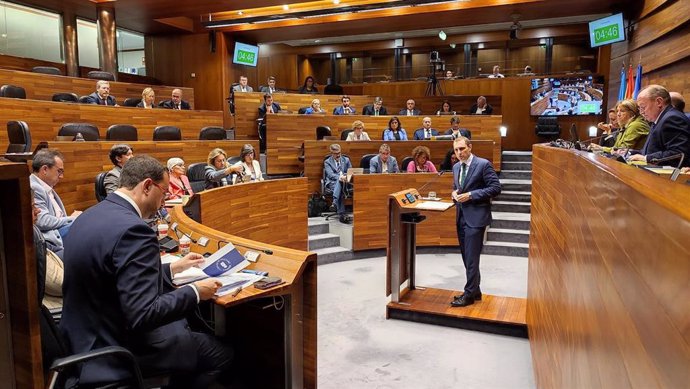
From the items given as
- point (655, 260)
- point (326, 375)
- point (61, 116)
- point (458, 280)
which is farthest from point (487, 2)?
point (655, 260)

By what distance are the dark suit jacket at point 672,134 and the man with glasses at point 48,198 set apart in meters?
3.55

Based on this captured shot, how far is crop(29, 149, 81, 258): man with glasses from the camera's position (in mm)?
3100

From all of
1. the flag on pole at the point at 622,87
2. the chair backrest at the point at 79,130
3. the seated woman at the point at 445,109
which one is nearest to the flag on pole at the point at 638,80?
the flag on pole at the point at 622,87

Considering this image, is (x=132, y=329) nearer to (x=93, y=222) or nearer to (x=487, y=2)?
(x=93, y=222)

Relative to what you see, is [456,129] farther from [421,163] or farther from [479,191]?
[479,191]

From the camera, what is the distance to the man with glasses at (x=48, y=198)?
3.10 m

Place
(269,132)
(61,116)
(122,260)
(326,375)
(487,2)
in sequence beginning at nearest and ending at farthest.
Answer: (122,260) < (326,375) < (61,116) < (269,132) < (487,2)

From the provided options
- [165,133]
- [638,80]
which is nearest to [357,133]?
[165,133]

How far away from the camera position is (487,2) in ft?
28.7

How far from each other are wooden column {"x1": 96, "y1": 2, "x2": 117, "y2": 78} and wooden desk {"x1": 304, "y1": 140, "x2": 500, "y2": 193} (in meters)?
5.02

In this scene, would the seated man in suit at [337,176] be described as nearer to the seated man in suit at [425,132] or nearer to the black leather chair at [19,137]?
the seated man in suit at [425,132]

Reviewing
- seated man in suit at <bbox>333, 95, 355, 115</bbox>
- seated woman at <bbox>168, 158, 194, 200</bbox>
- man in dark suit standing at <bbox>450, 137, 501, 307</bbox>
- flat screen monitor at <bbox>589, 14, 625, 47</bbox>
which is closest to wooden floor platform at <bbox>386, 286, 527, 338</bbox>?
man in dark suit standing at <bbox>450, 137, 501, 307</bbox>

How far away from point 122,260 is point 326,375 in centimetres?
177

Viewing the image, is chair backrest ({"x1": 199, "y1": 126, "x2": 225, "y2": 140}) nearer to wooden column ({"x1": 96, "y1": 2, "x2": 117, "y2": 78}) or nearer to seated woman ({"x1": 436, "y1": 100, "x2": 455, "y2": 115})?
wooden column ({"x1": 96, "y1": 2, "x2": 117, "y2": 78})
